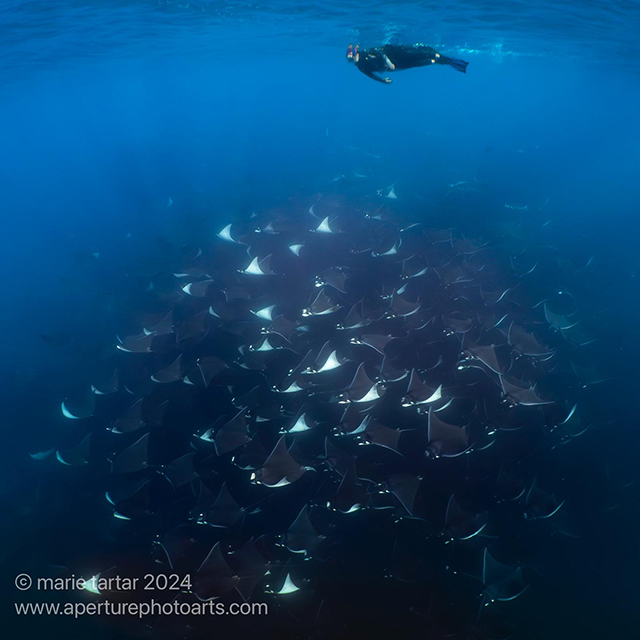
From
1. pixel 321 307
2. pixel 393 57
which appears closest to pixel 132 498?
pixel 321 307

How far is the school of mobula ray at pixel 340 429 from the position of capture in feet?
16.2

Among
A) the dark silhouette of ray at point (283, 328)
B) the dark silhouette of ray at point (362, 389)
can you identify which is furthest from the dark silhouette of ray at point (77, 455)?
the dark silhouette of ray at point (362, 389)

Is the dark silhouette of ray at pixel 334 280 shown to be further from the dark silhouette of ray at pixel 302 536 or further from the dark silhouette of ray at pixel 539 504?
the dark silhouette of ray at pixel 539 504

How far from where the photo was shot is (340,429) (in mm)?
5527

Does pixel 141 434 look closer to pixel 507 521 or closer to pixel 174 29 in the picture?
pixel 507 521

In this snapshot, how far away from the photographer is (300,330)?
271 inches

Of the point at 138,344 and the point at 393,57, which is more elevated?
the point at 393,57

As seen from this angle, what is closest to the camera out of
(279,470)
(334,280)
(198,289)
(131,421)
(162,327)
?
(279,470)

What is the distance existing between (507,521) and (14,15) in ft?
74.3

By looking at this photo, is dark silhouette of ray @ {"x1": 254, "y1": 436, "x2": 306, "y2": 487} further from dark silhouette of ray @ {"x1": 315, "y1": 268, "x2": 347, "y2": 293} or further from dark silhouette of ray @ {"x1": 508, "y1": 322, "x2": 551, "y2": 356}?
dark silhouette of ray @ {"x1": 508, "y1": 322, "x2": 551, "y2": 356}

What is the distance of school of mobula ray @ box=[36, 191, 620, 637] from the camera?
4941mm

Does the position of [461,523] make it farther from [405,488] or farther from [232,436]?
[232,436]

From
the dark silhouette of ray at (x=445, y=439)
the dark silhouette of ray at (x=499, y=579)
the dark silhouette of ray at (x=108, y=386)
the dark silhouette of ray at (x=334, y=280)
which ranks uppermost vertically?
the dark silhouette of ray at (x=334, y=280)

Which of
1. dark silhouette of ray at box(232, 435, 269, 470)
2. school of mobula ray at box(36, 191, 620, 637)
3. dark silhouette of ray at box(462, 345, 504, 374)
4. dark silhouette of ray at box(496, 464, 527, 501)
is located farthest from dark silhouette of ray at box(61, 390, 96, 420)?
dark silhouette of ray at box(496, 464, 527, 501)
